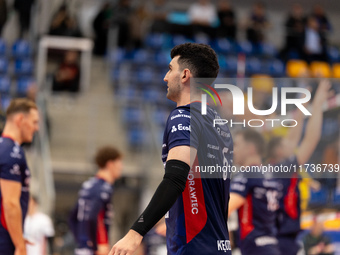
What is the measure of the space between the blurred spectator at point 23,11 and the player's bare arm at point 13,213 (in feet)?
40.2

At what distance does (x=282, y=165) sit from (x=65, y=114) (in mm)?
8059

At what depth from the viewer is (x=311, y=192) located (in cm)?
929

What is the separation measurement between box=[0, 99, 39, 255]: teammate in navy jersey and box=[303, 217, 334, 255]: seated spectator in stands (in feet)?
16.6

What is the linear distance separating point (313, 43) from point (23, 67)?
9.63 metres

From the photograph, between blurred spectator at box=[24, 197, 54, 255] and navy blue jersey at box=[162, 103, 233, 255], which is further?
blurred spectator at box=[24, 197, 54, 255]

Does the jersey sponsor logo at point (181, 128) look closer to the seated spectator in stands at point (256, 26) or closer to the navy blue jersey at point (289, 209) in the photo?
the navy blue jersey at point (289, 209)

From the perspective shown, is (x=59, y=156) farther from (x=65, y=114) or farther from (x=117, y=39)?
(x=117, y=39)

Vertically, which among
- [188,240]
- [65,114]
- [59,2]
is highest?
[59,2]

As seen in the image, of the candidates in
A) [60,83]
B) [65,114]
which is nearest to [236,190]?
Result: [65,114]

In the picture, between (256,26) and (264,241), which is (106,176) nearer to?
(264,241)

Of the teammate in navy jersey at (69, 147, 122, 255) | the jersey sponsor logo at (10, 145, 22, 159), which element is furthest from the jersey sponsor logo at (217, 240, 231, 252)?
the teammate in navy jersey at (69, 147, 122, 255)

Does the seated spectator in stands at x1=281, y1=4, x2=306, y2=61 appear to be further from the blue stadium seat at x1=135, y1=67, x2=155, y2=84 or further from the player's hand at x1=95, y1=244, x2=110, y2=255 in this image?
the player's hand at x1=95, y1=244, x2=110, y2=255

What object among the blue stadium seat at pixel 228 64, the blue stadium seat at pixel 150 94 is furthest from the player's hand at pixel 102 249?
the blue stadium seat at pixel 228 64

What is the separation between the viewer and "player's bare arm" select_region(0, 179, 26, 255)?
544 cm
